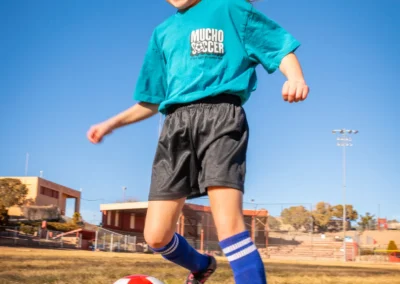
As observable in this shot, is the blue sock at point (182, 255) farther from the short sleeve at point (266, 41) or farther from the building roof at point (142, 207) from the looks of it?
the building roof at point (142, 207)

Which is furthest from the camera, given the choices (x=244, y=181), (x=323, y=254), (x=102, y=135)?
(x=323, y=254)

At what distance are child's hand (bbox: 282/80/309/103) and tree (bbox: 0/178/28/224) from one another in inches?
1618

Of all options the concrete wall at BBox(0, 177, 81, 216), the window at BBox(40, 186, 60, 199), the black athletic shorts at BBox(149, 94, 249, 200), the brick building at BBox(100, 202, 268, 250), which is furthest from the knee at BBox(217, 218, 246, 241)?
the window at BBox(40, 186, 60, 199)

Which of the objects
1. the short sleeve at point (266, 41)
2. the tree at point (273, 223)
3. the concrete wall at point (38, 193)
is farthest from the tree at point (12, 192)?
the short sleeve at point (266, 41)

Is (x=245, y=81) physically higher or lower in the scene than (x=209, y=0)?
lower

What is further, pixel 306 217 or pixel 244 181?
pixel 306 217

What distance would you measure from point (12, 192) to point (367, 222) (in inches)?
1312

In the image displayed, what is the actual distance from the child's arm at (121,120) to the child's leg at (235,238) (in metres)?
0.98

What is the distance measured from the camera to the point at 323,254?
3866 cm

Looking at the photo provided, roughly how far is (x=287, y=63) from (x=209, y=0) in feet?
2.04

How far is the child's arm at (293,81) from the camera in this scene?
2.24 meters

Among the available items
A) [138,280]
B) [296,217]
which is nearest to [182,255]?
[138,280]

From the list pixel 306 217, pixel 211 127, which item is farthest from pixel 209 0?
pixel 306 217

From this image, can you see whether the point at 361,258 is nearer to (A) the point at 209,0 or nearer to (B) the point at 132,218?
(B) the point at 132,218
